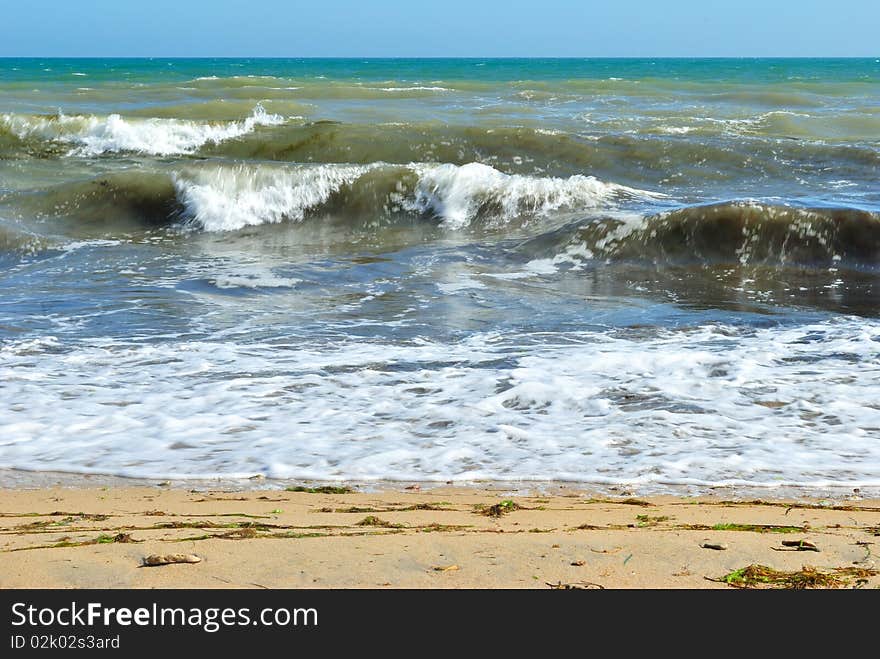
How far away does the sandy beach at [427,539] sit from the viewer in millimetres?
2844

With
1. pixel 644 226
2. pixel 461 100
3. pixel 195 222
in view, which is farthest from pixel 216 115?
pixel 644 226

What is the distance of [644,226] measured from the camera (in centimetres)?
1129

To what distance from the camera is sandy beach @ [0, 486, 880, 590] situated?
2.84 metres

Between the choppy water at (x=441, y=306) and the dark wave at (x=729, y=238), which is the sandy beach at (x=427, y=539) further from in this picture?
the dark wave at (x=729, y=238)

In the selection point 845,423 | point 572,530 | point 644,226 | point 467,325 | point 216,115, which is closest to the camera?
point 572,530

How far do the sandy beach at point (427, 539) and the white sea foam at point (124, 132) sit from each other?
55.4 ft

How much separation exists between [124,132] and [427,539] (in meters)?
18.9

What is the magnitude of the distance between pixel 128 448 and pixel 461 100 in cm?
2914

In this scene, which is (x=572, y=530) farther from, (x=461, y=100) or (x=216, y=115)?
(x=461, y=100)

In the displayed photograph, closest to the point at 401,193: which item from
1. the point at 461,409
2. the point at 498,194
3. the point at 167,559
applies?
the point at 498,194

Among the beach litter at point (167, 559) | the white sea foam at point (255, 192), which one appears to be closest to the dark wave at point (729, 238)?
the white sea foam at point (255, 192)

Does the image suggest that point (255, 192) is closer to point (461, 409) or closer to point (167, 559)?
point (461, 409)
